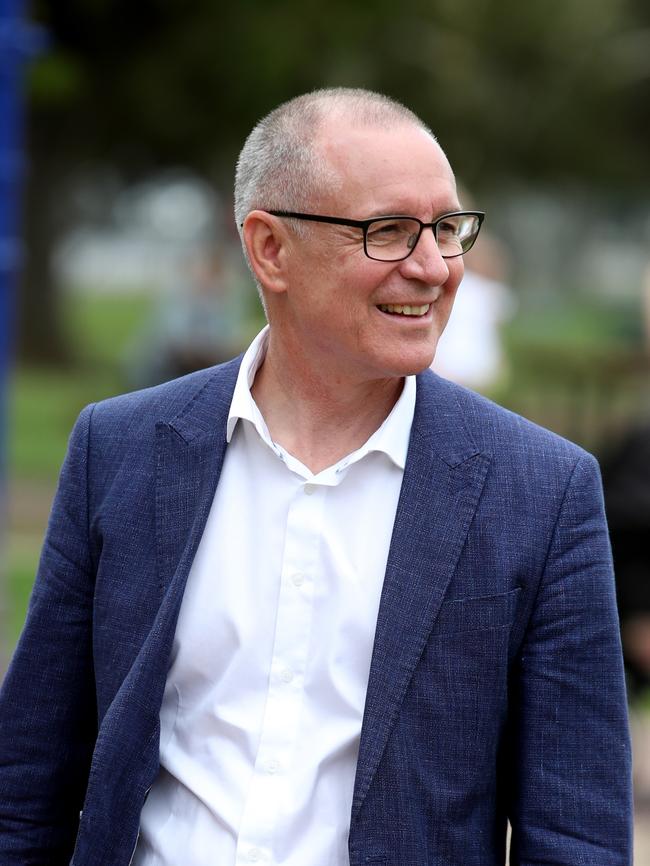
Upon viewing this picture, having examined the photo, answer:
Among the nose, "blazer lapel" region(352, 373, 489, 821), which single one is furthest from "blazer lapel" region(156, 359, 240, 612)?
the nose

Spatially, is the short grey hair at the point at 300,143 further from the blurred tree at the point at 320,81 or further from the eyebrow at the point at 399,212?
the blurred tree at the point at 320,81

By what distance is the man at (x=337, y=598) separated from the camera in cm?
244

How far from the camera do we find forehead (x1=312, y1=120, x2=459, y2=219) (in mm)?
2459

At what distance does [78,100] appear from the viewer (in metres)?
20.5

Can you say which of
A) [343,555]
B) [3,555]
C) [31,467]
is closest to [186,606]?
[343,555]

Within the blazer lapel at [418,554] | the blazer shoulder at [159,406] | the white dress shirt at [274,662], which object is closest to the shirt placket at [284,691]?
the white dress shirt at [274,662]

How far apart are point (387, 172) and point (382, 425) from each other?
1.44 ft

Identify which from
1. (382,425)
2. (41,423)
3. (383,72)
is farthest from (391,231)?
(383,72)

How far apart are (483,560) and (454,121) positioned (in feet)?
96.4

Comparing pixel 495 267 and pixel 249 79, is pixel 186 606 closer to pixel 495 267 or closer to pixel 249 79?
pixel 495 267

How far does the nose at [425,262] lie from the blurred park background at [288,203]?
11.1ft

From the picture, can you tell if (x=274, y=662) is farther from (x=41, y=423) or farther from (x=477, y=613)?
(x=41, y=423)

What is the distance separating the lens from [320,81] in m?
20.6

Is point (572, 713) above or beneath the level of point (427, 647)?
beneath
